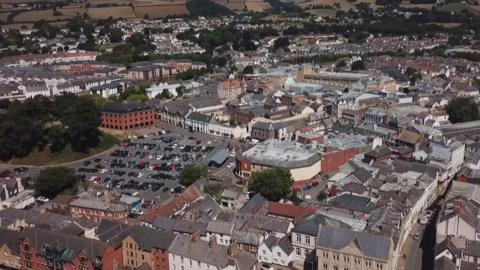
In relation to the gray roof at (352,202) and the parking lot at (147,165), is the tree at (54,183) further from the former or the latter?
the gray roof at (352,202)

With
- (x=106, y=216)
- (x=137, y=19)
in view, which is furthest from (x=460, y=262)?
(x=137, y=19)

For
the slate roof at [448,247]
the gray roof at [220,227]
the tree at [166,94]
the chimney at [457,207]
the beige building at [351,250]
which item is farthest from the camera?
the tree at [166,94]

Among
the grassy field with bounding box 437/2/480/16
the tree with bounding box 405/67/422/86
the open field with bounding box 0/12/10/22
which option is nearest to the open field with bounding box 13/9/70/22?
the open field with bounding box 0/12/10/22

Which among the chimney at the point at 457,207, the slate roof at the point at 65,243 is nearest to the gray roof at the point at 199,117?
the slate roof at the point at 65,243

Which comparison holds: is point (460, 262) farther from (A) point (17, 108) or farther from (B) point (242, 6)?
(B) point (242, 6)

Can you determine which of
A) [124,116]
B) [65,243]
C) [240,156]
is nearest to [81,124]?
[124,116]

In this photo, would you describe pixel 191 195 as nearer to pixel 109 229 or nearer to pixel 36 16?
pixel 109 229
